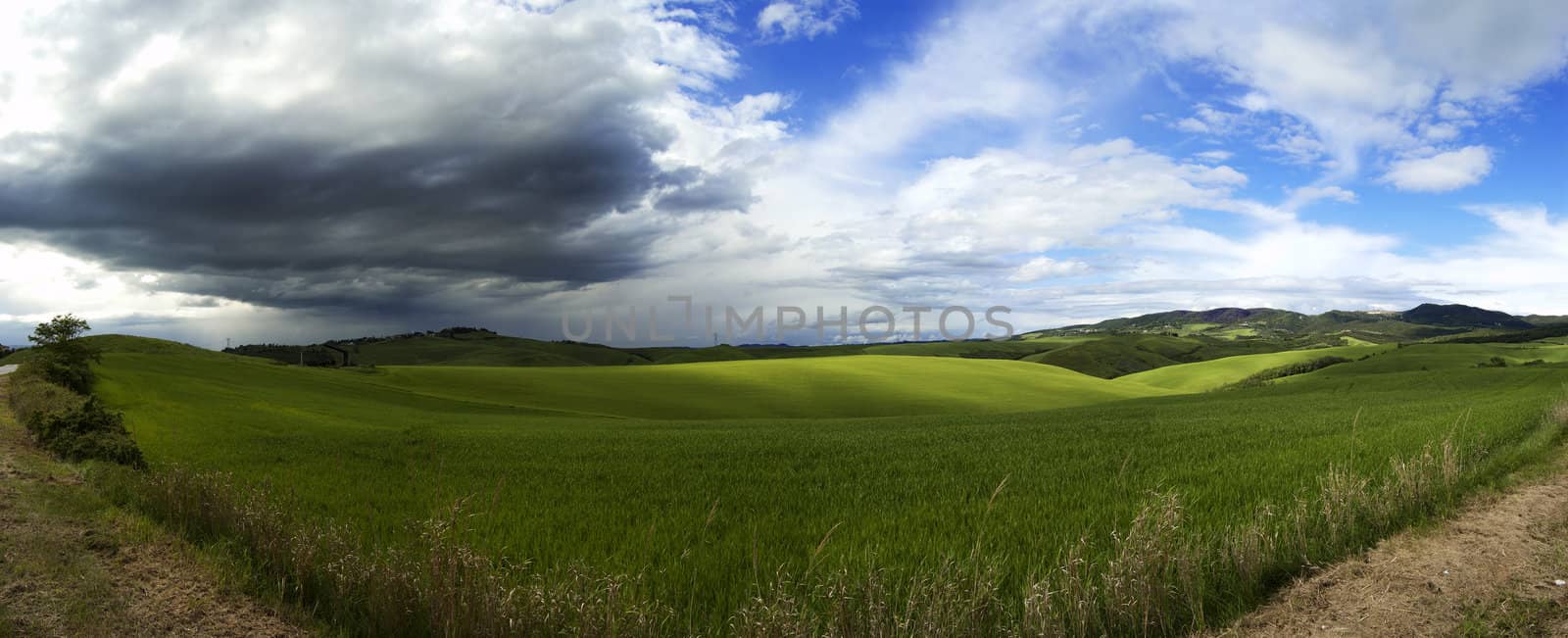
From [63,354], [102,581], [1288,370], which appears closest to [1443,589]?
[102,581]

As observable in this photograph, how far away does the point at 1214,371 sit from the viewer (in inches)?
4616

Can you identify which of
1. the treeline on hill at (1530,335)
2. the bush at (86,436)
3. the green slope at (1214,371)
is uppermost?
the treeline on hill at (1530,335)

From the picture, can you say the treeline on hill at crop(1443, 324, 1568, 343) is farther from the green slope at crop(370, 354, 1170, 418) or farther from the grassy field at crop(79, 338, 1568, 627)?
the grassy field at crop(79, 338, 1568, 627)

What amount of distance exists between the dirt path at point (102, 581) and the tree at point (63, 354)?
24437 mm

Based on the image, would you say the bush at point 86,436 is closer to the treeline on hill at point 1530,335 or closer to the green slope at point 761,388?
the green slope at point 761,388

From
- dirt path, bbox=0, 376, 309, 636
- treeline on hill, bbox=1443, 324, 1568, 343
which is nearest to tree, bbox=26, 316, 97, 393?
dirt path, bbox=0, 376, 309, 636

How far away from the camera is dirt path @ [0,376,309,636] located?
277 inches

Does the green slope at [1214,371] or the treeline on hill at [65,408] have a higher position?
Result: the treeline on hill at [65,408]

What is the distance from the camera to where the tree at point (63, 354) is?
1133 inches

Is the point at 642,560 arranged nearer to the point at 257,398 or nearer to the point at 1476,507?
the point at 1476,507

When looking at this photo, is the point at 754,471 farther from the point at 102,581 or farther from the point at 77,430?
the point at 77,430

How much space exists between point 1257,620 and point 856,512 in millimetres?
5854

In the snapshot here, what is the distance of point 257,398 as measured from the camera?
3738 cm

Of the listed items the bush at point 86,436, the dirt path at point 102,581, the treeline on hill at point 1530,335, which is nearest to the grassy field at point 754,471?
the bush at point 86,436
